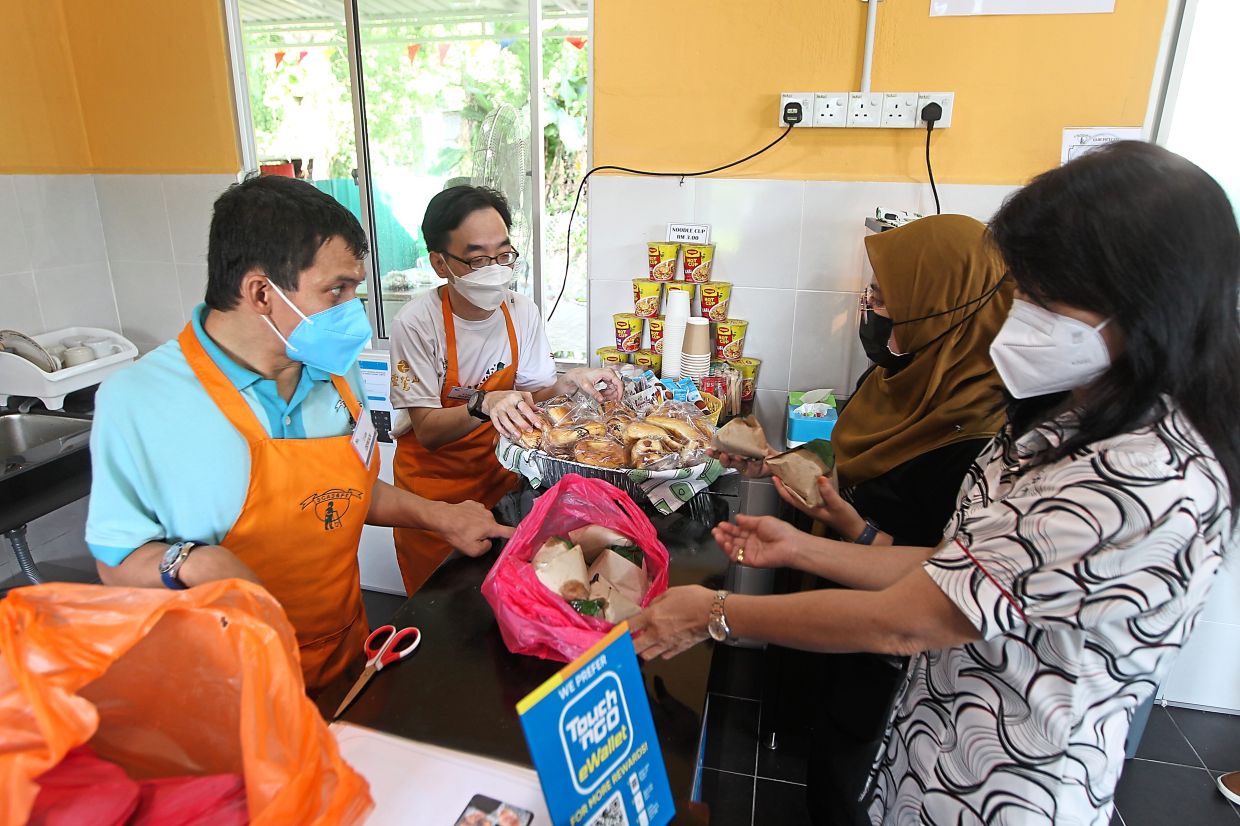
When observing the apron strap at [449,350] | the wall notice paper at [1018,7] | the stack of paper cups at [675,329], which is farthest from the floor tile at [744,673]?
the wall notice paper at [1018,7]

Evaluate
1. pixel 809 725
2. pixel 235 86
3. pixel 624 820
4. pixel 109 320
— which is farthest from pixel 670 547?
pixel 109 320

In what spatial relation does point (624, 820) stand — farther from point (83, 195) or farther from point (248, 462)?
point (83, 195)

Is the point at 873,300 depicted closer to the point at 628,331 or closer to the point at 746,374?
the point at 746,374

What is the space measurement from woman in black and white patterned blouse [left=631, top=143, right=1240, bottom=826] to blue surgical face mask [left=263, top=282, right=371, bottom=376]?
2.81 feet

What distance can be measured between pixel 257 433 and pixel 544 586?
55 centimetres

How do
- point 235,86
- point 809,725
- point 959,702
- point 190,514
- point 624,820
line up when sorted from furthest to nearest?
point 235,86
point 809,725
point 190,514
point 959,702
point 624,820

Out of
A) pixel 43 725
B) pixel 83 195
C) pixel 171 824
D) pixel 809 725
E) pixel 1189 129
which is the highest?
pixel 1189 129

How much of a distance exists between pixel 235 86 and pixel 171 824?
2999mm

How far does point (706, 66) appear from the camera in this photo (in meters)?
2.39

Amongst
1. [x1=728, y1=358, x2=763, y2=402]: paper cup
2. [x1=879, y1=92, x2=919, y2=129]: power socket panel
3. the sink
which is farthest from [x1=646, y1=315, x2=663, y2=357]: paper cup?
the sink

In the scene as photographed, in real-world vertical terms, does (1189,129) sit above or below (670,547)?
above

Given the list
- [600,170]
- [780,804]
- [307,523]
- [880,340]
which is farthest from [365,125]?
[780,804]

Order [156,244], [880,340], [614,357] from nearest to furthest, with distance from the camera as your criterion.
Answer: [880,340]
[614,357]
[156,244]

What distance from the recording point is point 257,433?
120 cm
